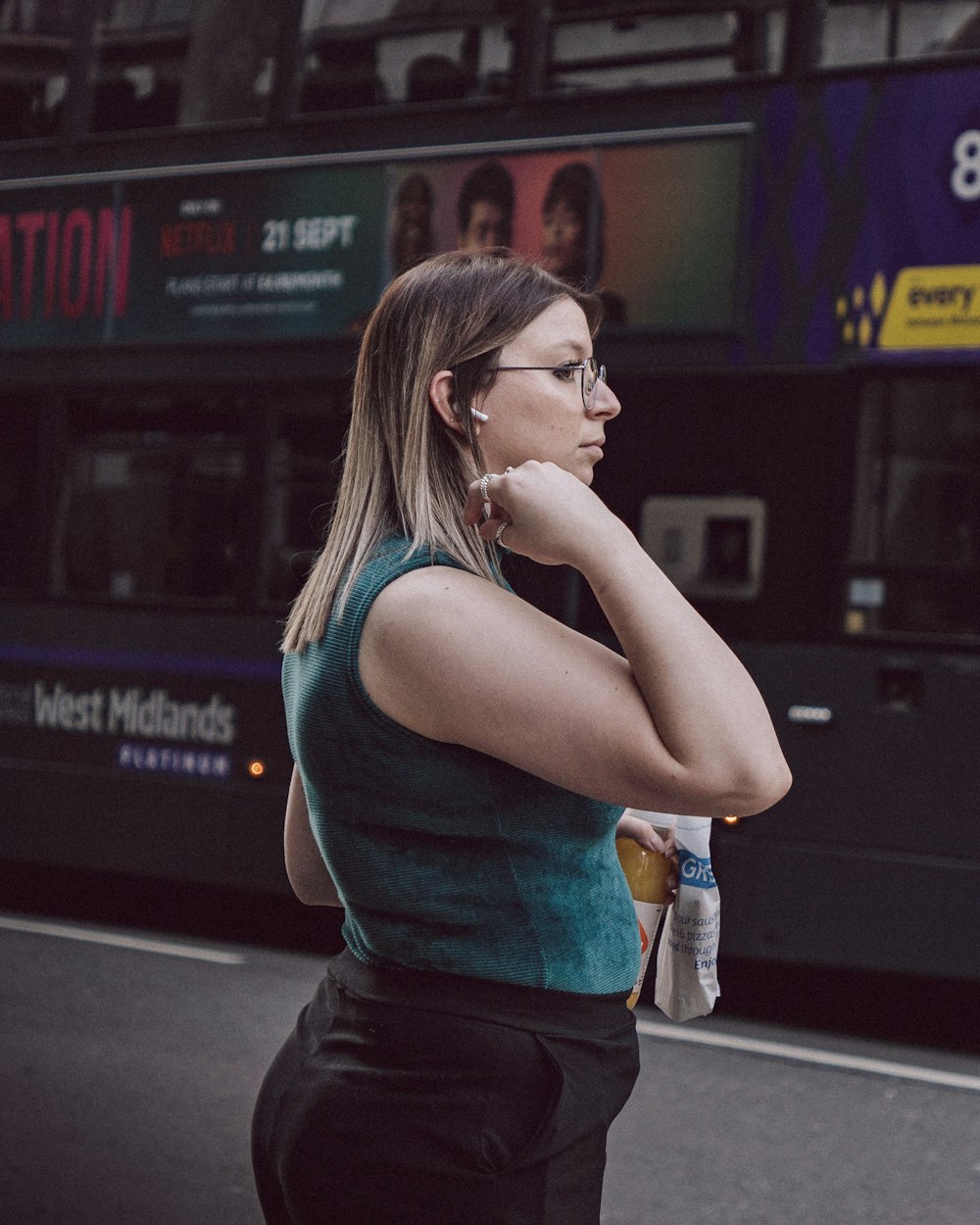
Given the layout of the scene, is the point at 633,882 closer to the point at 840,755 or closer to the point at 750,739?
the point at 750,739

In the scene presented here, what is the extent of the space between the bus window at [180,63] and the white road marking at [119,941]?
3740 mm

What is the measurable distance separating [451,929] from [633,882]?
49 cm

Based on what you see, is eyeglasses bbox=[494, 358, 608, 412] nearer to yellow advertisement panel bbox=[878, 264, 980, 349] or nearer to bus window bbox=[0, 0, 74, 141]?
yellow advertisement panel bbox=[878, 264, 980, 349]

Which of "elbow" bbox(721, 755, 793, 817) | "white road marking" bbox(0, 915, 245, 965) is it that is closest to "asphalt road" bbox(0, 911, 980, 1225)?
"white road marking" bbox(0, 915, 245, 965)

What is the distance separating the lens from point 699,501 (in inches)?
274

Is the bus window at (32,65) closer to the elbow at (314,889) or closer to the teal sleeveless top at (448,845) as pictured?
the elbow at (314,889)

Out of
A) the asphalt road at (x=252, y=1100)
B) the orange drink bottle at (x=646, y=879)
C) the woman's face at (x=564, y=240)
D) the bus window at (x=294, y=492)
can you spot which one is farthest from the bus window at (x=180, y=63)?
the orange drink bottle at (x=646, y=879)

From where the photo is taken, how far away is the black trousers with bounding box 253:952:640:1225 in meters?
1.58

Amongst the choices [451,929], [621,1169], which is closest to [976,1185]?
[621,1169]

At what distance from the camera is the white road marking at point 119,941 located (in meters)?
7.54

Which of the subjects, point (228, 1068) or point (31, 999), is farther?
point (31, 999)

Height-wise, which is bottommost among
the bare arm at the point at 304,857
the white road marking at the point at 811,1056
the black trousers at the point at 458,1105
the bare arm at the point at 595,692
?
the white road marking at the point at 811,1056

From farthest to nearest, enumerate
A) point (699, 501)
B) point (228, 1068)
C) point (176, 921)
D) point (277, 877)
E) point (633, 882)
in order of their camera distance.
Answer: point (176, 921)
point (277, 877)
point (699, 501)
point (228, 1068)
point (633, 882)

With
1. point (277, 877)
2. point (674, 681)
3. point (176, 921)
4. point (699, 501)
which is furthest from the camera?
point (176, 921)
